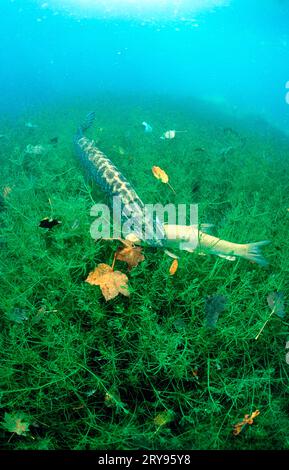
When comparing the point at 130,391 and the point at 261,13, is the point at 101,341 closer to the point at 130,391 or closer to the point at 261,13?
the point at 130,391

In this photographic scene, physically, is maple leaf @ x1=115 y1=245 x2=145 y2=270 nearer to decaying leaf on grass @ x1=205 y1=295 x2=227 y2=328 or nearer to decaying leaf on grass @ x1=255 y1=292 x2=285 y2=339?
decaying leaf on grass @ x1=205 y1=295 x2=227 y2=328

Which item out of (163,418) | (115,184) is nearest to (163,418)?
(163,418)

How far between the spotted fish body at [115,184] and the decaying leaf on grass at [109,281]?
63 centimetres

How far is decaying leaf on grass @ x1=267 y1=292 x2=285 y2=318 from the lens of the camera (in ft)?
9.69

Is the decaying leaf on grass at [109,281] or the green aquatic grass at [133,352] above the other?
the decaying leaf on grass at [109,281]

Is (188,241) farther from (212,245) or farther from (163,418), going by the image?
(163,418)

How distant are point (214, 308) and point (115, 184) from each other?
10.6 feet

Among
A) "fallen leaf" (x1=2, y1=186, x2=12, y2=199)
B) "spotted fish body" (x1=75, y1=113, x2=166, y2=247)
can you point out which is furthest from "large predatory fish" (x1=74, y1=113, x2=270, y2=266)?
"fallen leaf" (x1=2, y1=186, x2=12, y2=199)

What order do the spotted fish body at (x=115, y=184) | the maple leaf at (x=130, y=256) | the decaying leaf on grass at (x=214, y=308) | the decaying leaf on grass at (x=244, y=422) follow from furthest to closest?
the spotted fish body at (x=115, y=184) < the maple leaf at (x=130, y=256) < the decaying leaf on grass at (x=214, y=308) < the decaying leaf on grass at (x=244, y=422)

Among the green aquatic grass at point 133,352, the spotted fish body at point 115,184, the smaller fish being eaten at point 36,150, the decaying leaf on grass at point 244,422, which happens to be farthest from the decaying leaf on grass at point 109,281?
the smaller fish being eaten at point 36,150

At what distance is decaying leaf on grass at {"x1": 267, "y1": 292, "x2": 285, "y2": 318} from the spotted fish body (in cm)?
135

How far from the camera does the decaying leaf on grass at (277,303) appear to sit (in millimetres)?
2954

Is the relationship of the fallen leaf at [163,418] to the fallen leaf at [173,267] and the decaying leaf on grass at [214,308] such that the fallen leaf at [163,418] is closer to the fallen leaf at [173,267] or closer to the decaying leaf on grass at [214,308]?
the decaying leaf on grass at [214,308]
